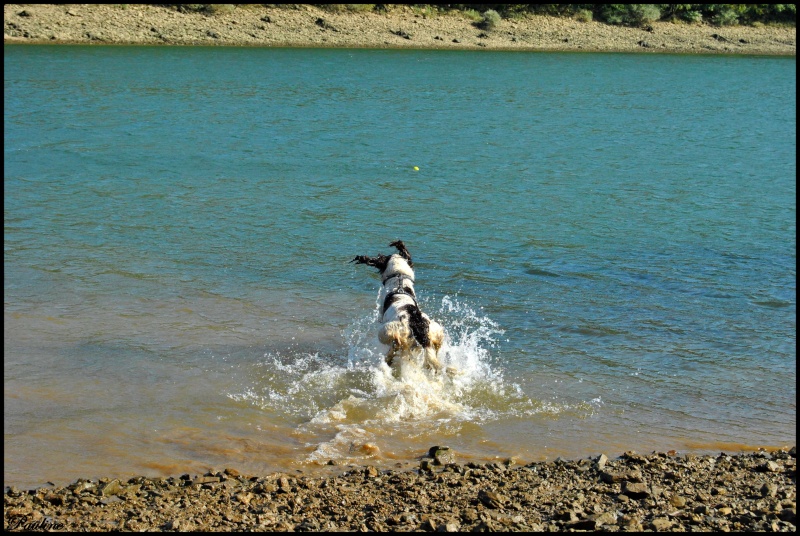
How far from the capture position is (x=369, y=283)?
1252cm

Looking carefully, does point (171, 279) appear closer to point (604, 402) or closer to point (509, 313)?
point (509, 313)

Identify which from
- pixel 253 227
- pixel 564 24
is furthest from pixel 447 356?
pixel 564 24

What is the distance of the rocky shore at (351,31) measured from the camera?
42.7 metres

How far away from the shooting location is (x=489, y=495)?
247 inches

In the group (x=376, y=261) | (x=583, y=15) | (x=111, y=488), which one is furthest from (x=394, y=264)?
(x=583, y=15)

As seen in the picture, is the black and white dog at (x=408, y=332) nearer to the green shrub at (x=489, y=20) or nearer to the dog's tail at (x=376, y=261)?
the dog's tail at (x=376, y=261)

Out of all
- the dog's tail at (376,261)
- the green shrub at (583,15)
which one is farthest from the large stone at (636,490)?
the green shrub at (583,15)

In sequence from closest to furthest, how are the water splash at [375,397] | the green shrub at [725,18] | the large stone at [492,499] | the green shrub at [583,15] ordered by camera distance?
1. the large stone at [492,499]
2. the water splash at [375,397]
3. the green shrub at [583,15]
4. the green shrub at [725,18]

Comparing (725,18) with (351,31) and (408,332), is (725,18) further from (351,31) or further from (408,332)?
(408,332)

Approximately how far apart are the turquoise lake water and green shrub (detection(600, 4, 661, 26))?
28525 mm

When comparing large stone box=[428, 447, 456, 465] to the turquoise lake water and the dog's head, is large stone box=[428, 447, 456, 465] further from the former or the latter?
the dog's head

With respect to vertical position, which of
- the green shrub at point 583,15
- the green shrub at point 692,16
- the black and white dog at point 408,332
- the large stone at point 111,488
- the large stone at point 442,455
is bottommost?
the large stone at point 111,488

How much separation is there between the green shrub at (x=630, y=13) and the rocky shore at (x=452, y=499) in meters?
51.5

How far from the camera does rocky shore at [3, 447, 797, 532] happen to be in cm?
581
